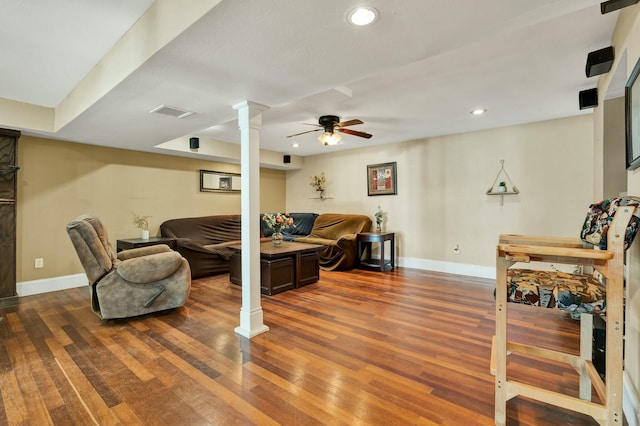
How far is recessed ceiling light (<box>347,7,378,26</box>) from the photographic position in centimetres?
144

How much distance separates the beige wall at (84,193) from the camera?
4023 millimetres

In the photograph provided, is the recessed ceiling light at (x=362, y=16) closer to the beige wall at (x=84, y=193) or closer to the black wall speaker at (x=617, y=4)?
the black wall speaker at (x=617, y=4)

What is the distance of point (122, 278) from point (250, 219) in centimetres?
147

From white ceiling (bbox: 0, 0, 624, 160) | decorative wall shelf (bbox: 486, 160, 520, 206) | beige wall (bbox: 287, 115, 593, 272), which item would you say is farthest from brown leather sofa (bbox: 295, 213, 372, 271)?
white ceiling (bbox: 0, 0, 624, 160)

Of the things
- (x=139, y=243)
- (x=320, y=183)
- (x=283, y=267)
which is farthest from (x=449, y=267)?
(x=139, y=243)

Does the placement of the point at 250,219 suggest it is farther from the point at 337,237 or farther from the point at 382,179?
the point at 382,179

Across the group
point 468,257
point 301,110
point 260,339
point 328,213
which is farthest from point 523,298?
point 328,213

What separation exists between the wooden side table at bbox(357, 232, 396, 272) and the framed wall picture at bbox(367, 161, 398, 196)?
888 millimetres

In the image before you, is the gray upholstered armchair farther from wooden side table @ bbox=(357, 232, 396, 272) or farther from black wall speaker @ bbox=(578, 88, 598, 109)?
black wall speaker @ bbox=(578, 88, 598, 109)

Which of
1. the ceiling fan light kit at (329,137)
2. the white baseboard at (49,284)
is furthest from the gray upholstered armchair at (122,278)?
the ceiling fan light kit at (329,137)

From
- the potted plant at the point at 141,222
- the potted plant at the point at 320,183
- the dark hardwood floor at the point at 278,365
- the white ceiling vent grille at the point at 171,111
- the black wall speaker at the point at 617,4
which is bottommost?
the dark hardwood floor at the point at 278,365

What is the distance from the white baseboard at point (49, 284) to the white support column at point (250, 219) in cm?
320

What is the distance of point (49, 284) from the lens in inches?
163

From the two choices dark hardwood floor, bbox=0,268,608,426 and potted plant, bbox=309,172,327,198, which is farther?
potted plant, bbox=309,172,327,198
